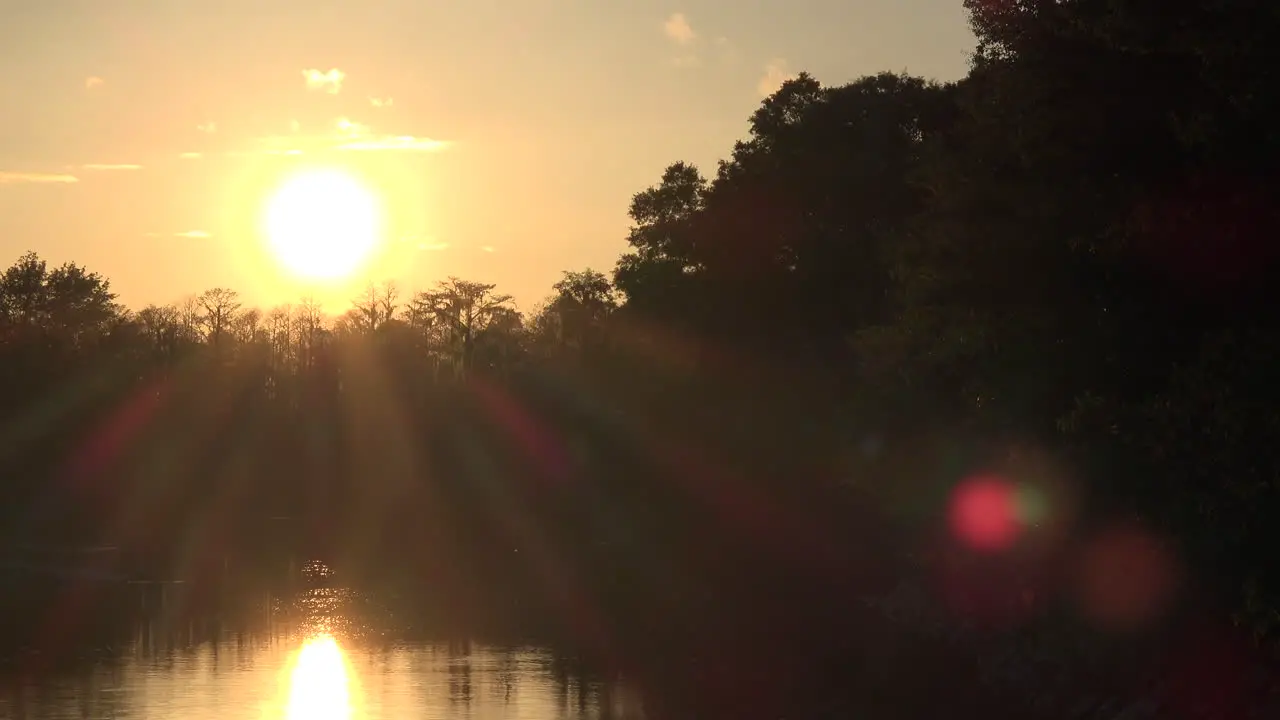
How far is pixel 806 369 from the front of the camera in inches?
2427

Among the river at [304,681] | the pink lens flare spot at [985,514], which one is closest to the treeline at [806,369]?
the pink lens flare spot at [985,514]

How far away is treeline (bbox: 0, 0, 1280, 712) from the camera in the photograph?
72.5 feet

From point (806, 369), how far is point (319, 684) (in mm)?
35079

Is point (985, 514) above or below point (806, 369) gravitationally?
below

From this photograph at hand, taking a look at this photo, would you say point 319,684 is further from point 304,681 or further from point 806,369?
point 806,369

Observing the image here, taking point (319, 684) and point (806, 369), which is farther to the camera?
point (806, 369)

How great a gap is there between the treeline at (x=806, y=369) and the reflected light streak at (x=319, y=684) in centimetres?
842

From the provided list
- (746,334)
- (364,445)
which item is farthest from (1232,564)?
(364,445)

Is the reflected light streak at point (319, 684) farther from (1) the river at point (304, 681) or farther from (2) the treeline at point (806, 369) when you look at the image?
(2) the treeline at point (806, 369)

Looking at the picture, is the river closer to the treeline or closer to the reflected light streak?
the reflected light streak

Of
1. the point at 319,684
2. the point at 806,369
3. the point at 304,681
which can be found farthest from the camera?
the point at 806,369

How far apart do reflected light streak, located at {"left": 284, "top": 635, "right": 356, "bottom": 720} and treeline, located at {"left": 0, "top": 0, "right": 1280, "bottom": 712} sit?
27.6 feet

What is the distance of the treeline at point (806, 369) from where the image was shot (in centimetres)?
2209

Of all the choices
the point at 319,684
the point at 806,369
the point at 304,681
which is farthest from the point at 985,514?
the point at 806,369
